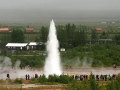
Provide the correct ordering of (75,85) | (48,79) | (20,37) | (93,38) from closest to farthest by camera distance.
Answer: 1. (75,85)
2. (48,79)
3. (20,37)
4. (93,38)

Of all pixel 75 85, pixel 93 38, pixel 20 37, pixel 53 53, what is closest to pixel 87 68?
pixel 53 53

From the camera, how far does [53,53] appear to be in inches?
937

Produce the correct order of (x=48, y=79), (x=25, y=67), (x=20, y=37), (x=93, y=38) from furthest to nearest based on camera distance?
(x=93, y=38)
(x=20, y=37)
(x=25, y=67)
(x=48, y=79)

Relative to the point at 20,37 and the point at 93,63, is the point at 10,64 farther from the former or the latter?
the point at 20,37

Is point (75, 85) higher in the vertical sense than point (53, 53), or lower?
lower

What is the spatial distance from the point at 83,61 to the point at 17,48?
11.7 metres

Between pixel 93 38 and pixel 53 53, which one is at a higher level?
pixel 93 38

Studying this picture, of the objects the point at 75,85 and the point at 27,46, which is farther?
the point at 27,46

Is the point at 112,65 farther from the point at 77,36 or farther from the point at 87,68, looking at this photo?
the point at 77,36

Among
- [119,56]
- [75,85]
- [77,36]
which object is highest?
[77,36]

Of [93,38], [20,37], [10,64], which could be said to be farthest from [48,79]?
[93,38]

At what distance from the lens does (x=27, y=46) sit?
1489 inches

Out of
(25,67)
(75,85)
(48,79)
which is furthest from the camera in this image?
(25,67)

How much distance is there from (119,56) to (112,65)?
185cm
